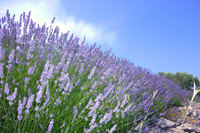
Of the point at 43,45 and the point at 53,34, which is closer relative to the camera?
the point at 43,45

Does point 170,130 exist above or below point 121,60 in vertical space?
below

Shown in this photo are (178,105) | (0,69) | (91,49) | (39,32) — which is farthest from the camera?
(178,105)

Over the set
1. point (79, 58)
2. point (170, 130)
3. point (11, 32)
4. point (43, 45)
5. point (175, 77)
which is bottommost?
point (170, 130)

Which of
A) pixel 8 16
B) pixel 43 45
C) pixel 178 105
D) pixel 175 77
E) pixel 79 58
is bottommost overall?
pixel 178 105

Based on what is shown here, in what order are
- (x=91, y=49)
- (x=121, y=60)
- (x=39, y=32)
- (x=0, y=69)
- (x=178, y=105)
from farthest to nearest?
1. (x=178, y=105)
2. (x=121, y=60)
3. (x=91, y=49)
4. (x=39, y=32)
5. (x=0, y=69)

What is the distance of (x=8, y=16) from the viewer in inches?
130

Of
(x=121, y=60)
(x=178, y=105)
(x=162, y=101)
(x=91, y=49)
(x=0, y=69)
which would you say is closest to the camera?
(x=0, y=69)

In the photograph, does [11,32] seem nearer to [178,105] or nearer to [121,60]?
[121,60]

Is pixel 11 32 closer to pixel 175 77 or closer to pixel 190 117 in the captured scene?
pixel 190 117

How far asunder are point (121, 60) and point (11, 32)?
318cm

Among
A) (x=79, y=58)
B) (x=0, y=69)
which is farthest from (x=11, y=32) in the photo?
(x=0, y=69)

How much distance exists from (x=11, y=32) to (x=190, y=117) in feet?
18.1

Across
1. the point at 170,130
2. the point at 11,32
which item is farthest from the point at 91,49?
the point at 170,130

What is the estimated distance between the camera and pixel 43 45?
11.0ft
